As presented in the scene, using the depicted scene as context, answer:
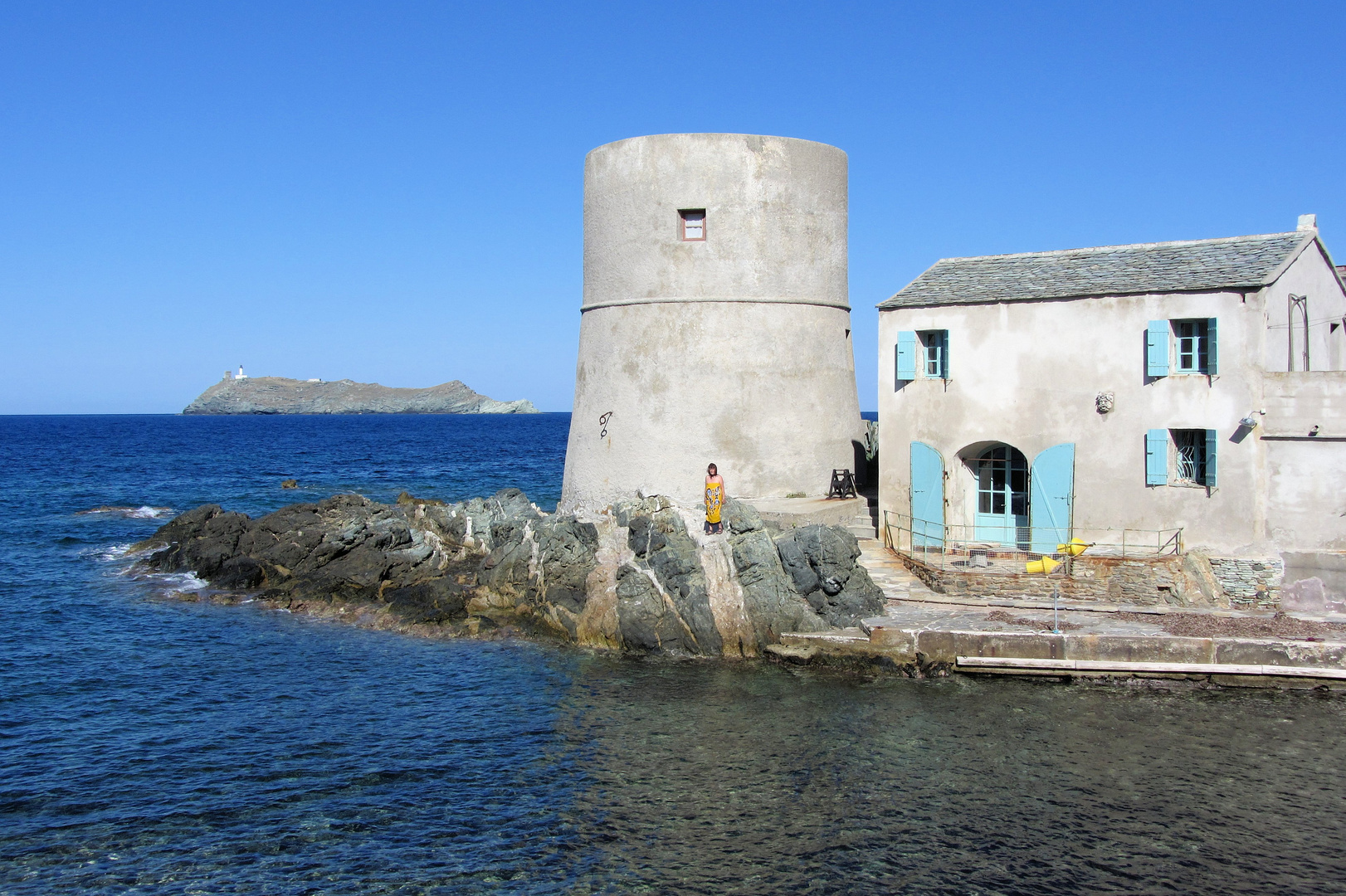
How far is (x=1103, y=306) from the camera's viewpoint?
60.0 feet

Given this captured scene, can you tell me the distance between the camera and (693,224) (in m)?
21.4

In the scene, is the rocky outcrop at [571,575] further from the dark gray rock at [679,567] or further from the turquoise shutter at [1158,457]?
the turquoise shutter at [1158,457]

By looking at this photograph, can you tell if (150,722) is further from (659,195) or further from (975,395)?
(975,395)

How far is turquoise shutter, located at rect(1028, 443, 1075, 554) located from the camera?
1845 centimetres

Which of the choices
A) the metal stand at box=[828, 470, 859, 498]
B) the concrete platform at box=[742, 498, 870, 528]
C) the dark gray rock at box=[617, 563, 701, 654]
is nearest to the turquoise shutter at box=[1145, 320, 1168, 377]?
the concrete platform at box=[742, 498, 870, 528]

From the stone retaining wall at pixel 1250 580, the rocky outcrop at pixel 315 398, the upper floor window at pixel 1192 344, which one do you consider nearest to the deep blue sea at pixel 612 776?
the stone retaining wall at pixel 1250 580

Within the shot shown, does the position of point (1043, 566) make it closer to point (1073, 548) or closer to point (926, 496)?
point (1073, 548)

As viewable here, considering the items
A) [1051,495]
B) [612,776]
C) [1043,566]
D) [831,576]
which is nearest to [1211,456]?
[1051,495]

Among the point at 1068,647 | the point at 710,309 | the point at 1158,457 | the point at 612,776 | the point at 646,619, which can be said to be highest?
the point at 710,309

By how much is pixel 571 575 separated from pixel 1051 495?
8.42 meters

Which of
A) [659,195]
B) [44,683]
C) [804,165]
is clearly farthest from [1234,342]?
[44,683]

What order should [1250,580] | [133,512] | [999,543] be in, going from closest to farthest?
[1250,580], [999,543], [133,512]

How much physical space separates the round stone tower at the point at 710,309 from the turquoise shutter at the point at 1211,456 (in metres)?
7.29

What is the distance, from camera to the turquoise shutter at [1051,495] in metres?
18.5
